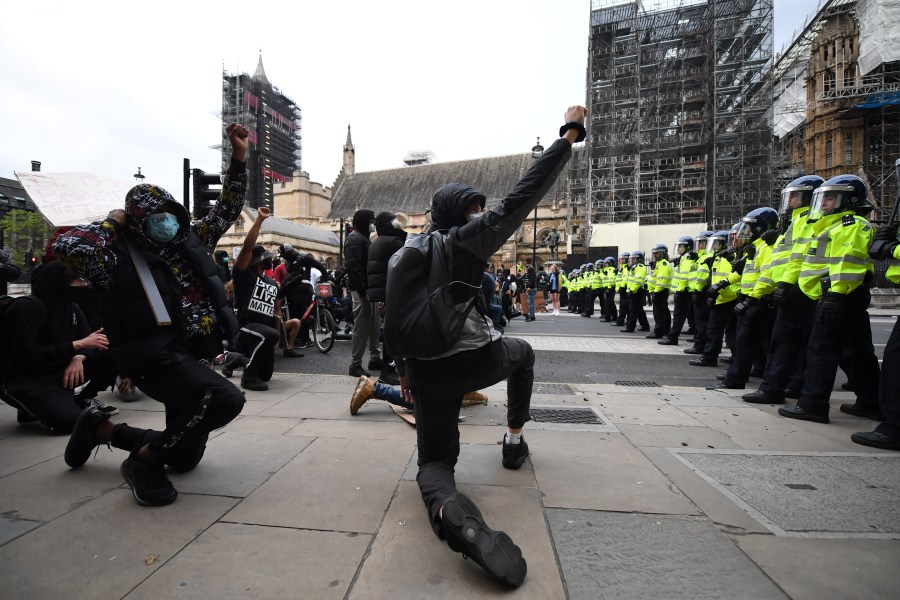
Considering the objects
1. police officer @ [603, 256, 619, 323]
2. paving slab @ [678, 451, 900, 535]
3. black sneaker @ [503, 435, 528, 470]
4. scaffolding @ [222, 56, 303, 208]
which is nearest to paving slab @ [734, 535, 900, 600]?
paving slab @ [678, 451, 900, 535]

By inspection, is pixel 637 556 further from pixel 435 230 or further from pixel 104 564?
pixel 104 564

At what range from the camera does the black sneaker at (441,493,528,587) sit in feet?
5.35

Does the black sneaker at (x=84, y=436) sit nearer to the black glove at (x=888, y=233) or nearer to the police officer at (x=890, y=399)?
the police officer at (x=890, y=399)

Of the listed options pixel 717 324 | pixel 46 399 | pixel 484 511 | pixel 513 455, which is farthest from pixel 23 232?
pixel 484 511

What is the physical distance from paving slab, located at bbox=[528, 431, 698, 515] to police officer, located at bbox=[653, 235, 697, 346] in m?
6.12

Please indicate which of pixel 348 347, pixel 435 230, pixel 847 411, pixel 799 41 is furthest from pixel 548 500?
pixel 799 41

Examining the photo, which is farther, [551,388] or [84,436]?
[551,388]

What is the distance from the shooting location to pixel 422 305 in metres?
2.05

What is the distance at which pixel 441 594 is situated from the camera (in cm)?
162

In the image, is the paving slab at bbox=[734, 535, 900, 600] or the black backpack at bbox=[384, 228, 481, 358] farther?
the black backpack at bbox=[384, 228, 481, 358]

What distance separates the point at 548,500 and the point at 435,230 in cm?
142

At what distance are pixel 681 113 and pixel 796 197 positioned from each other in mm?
34105

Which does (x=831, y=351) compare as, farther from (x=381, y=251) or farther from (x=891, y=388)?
(x=381, y=251)

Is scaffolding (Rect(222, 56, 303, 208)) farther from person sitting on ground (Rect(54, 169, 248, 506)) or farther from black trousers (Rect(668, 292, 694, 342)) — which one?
person sitting on ground (Rect(54, 169, 248, 506))
